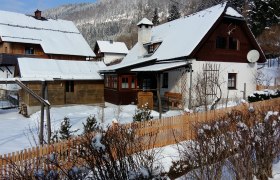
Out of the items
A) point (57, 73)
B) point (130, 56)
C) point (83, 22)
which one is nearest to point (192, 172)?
point (57, 73)

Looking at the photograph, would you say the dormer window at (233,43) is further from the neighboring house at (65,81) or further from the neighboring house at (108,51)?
the neighboring house at (108,51)

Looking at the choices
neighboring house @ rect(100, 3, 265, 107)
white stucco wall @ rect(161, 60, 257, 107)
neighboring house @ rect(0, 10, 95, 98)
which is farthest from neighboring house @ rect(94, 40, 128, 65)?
white stucco wall @ rect(161, 60, 257, 107)

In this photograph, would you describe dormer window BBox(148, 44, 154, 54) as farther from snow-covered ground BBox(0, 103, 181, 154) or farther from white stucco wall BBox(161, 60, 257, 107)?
snow-covered ground BBox(0, 103, 181, 154)

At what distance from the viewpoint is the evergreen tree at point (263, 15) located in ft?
133

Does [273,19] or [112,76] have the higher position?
[273,19]

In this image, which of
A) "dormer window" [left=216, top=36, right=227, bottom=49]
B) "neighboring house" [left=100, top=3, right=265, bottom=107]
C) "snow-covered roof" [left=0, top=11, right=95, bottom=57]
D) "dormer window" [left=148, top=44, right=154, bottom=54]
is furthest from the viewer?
"snow-covered roof" [left=0, top=11, right=95, bottom=57]

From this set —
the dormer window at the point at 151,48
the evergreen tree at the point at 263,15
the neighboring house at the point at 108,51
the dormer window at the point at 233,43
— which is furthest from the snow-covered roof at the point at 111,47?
the dormer window at the point at 233,43

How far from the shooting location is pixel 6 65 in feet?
120

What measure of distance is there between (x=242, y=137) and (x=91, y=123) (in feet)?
23.5

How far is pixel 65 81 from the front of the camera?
24.9 m

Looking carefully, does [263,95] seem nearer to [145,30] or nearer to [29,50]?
[145,30]

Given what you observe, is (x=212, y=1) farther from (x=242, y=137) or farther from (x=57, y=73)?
(x=57, y=73)

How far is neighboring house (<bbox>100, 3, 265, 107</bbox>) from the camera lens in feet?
71.3

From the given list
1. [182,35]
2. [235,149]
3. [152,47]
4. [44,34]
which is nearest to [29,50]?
[44,34]
